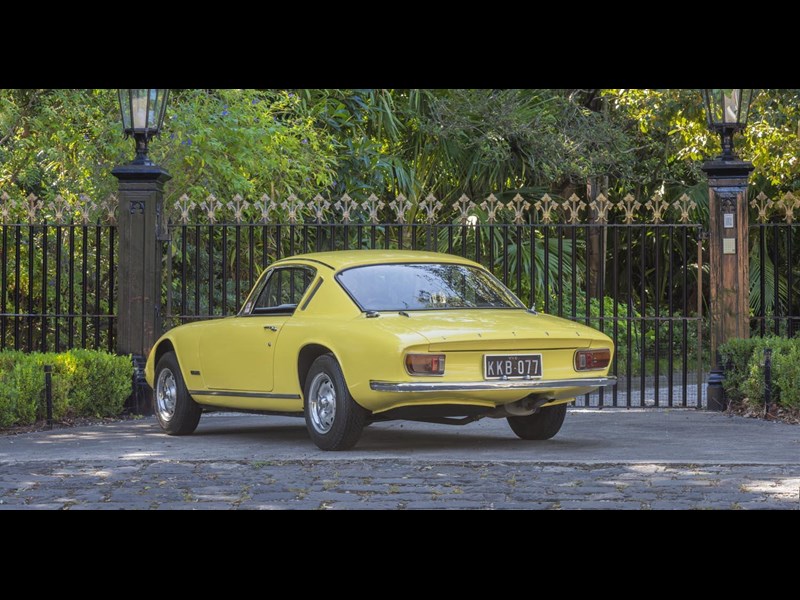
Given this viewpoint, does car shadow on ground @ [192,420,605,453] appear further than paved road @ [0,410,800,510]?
Yes

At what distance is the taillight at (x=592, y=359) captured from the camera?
9.76m

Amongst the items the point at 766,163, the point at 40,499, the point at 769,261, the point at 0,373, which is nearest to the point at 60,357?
the point at 0,373

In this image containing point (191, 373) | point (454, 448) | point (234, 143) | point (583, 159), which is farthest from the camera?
point (583, 159)

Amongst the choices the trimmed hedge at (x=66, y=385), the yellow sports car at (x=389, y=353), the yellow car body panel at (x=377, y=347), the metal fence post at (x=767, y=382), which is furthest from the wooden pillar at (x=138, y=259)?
the metal fence post at (x=767, y=382)

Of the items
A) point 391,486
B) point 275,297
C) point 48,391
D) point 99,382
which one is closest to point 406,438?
point 275,297

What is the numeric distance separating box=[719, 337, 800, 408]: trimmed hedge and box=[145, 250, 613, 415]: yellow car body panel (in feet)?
10.4

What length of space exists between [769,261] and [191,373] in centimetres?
1539

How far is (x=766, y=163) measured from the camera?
707 inches

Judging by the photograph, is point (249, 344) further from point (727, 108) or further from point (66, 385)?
point (727, 108)

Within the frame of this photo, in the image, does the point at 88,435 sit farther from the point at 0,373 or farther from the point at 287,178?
the point at 287,178

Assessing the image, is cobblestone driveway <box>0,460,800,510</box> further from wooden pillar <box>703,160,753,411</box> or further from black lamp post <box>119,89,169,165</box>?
black lamp post <box>119,89,169,165</box>

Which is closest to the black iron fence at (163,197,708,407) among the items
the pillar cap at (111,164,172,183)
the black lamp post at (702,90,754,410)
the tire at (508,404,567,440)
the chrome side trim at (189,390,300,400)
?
the black lamp post at (702,90,754,410)

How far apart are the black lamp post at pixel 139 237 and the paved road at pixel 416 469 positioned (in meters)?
2.11

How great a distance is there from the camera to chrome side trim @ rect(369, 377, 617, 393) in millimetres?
9125
